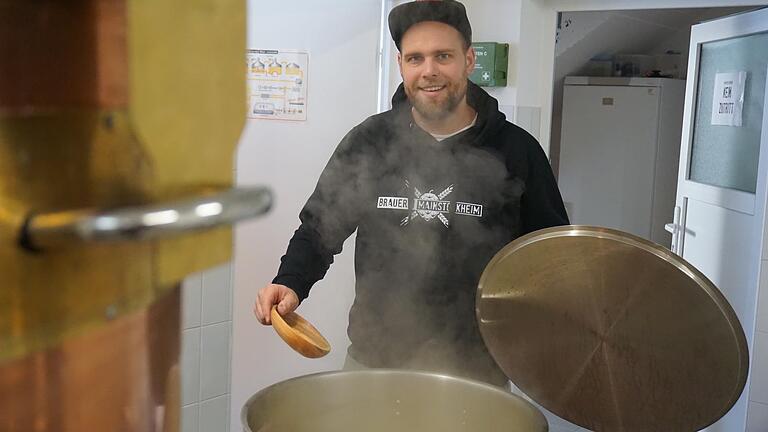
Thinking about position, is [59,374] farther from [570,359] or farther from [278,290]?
[278,290]

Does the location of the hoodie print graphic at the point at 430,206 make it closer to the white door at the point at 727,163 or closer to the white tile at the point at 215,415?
the white tile at the point at 215,415

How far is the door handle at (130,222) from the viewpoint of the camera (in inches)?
10.2

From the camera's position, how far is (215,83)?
13.7 inches

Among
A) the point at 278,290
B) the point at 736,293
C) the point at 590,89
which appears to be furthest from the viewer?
the point at 590,89

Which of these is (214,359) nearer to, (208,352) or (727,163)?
(208,352)

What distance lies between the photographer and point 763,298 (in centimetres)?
263

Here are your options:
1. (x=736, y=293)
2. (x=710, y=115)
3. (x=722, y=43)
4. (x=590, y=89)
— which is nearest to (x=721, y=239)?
(x=736, y=293)

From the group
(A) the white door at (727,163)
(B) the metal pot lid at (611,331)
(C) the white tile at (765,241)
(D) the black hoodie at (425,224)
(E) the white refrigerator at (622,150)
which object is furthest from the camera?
(E) the white refrigerator at (622,150)

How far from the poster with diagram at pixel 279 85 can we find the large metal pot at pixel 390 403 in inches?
79.5

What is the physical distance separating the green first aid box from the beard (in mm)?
1012

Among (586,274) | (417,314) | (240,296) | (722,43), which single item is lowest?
(240,296)

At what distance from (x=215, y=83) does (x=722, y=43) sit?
3.21 m

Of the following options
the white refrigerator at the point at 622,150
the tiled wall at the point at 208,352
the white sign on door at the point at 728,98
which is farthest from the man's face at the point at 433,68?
the white refrigerator at the point at 622,150

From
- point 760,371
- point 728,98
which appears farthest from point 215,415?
point 728,98
